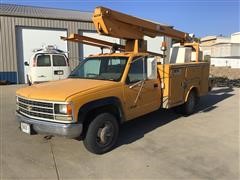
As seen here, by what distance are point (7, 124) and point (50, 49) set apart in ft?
20.2

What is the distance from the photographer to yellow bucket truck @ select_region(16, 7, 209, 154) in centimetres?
483

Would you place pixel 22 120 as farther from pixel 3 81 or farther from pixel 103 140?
pixel 3 81

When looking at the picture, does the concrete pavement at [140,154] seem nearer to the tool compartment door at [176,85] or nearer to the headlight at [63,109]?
the tool compartment door at [176,85]

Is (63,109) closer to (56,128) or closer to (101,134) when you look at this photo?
(56,128)

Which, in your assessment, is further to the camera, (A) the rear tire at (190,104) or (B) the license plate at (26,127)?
(A) the rear tire at (190,104)

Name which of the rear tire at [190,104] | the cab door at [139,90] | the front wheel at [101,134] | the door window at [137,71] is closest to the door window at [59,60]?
the rear tire at [190,104]

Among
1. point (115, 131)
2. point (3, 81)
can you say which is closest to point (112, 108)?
point (115, 131)

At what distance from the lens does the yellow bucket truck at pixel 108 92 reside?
15.8 ft

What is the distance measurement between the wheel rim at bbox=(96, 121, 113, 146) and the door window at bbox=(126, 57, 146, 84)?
3.51 ft

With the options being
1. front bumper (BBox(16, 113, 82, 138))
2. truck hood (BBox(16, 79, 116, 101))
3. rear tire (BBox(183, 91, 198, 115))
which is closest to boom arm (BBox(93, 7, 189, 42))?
truck hood (BBox(16, 79, 116, 101))

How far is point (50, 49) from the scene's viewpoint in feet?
42.3

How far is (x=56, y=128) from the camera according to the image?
188 inches

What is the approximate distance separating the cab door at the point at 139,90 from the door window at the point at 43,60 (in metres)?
7.01

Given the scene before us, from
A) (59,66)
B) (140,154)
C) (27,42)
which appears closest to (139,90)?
(140,154)
